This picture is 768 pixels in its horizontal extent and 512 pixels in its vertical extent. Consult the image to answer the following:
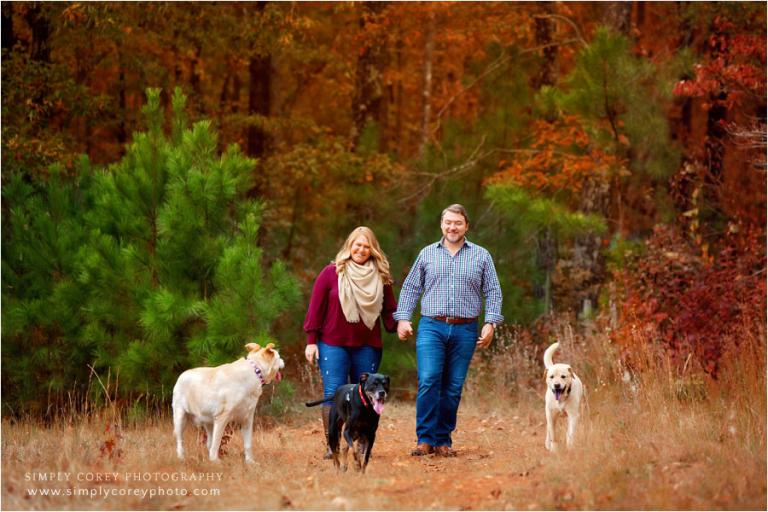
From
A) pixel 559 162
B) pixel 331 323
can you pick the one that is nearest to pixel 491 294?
pixel 331 323

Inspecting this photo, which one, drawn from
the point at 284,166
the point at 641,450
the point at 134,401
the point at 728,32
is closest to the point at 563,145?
the point at 728,32

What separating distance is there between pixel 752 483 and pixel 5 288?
923 cm

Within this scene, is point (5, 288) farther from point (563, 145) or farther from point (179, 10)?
point (563, 145)

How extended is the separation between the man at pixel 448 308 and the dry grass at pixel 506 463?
0.64 m

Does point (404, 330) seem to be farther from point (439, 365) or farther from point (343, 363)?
point (343, 363)

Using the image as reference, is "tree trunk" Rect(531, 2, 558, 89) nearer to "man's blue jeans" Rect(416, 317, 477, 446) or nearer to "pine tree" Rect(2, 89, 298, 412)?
"pine tree" Rect(2, 89, 298, 412)

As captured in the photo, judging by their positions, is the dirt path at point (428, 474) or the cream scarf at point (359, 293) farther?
the cream scarf at point (359, 293)

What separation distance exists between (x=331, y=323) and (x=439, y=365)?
947 millimetres

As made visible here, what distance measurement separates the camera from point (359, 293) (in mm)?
7809

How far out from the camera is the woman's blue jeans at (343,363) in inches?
309

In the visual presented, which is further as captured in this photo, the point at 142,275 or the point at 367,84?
the point at 367,84

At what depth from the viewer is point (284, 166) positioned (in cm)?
1758

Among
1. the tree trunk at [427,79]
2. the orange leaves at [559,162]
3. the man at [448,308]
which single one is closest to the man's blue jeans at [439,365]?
the man at [448,308]

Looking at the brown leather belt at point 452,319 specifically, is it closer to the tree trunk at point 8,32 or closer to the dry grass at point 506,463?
the dry grass at point 506,463
